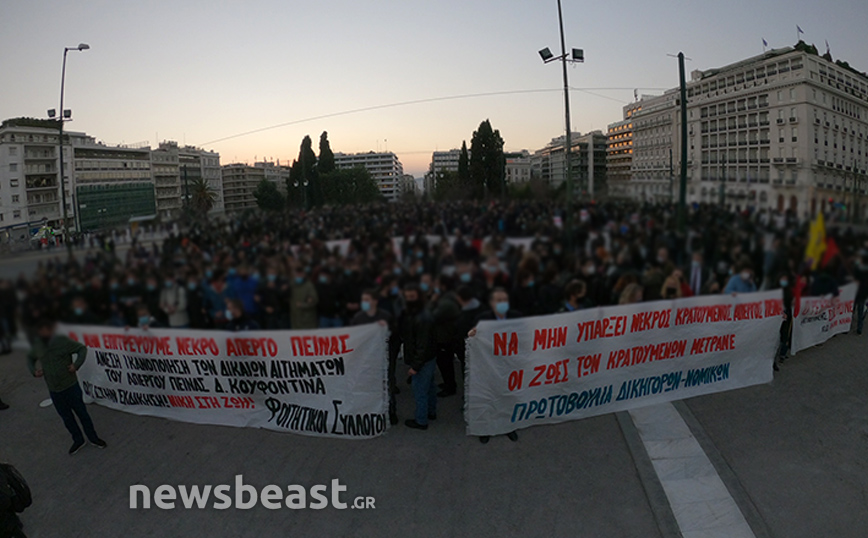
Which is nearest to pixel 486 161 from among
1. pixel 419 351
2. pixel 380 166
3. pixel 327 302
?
pixel 380 166

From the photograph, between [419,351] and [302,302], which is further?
[419,351]

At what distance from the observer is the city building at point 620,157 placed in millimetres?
4438

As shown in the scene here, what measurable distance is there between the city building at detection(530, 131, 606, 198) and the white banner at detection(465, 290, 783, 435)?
1.37m

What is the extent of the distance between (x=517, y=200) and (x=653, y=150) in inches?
116

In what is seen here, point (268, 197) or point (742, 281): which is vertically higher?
point (268, 197)

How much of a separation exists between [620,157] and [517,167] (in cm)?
177

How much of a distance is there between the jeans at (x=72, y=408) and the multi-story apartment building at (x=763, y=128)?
7.32 metres

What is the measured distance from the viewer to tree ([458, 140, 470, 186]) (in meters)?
4.79

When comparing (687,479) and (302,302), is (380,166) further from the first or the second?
(687,479)

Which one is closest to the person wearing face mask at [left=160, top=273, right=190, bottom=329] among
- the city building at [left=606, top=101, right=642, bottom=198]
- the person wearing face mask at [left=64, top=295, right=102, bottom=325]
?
the person wearing face mask at [left=64, top=295, right=102, bottom=325]

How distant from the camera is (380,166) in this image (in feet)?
16.2

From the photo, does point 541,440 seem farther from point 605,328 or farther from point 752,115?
point 752,115

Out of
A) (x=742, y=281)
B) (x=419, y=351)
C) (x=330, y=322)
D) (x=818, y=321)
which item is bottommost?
(x=818, y=321)

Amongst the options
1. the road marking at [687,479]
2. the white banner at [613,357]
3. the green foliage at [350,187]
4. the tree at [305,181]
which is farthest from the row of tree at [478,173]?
the road marking at [687,479]
